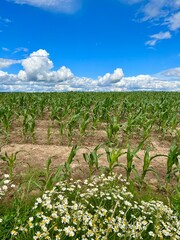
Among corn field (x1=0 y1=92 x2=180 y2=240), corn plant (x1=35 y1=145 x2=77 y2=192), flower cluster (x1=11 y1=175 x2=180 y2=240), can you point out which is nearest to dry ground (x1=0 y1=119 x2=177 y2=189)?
corn field (x1=0 y1=92 x2=180 y2=240)

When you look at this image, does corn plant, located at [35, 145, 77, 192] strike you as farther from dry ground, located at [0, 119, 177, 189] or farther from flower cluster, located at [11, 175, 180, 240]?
flower cluster, located at [11, 175, 180, 240]

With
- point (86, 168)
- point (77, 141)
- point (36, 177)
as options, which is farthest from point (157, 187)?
point (77, 141)

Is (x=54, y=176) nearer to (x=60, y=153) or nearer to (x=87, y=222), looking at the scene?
(x=87, y=222)

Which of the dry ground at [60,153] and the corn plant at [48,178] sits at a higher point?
the corn plant at [48,178]

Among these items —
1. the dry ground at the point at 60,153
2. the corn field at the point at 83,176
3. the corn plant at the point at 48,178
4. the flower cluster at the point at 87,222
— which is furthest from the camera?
the dry ground at the point at 60,153

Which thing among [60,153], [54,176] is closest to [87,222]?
[54,176]

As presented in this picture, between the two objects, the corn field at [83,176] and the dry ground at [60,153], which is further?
the dry ground at [60,153]

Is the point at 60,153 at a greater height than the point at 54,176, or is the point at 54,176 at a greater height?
the point at 54,176

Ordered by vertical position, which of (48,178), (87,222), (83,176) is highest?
(48,178)

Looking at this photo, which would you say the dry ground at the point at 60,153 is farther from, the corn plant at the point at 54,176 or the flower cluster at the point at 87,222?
the flower cluster at the point at 87,222

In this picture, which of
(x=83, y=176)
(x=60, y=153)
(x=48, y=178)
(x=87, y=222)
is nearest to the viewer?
(x=87, y=222)

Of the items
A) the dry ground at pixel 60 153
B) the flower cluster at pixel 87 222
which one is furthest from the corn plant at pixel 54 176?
the flower cluster at pixel 87 222

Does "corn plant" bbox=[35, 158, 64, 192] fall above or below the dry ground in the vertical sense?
above

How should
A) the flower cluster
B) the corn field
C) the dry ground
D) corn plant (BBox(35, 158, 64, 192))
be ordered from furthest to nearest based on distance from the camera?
the dry ground → corn plant (BBox(35, 158, 64, 192)) → the corn field → the flower cluster
